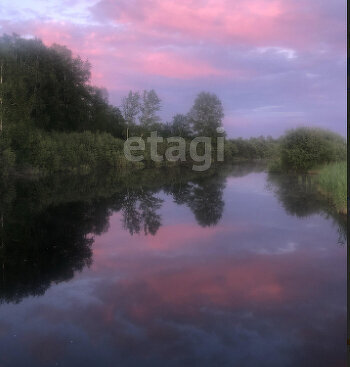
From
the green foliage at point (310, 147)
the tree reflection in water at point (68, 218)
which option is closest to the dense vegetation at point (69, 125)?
the green foliage at point (310, 147)

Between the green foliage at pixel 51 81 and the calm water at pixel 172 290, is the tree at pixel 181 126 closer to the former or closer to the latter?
the green foliage at pixel 51 81

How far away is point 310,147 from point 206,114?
3996cm

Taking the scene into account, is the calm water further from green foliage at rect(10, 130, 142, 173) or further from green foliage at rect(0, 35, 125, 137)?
green foliage at rect(0, 35, 125, 137)

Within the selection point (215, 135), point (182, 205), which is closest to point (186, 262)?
point (182, 205)

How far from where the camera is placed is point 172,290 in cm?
729

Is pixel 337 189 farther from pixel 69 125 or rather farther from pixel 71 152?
pixel 69 125

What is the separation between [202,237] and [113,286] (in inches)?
180

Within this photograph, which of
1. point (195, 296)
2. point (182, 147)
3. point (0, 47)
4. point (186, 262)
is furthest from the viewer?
point (182, 147)

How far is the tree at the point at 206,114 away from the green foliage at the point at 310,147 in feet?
121

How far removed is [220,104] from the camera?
72688 mm

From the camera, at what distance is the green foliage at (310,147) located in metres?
33.0

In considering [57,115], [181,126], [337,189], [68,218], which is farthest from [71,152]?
[181,126]

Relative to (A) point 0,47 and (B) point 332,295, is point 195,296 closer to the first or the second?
(B) point 332,295

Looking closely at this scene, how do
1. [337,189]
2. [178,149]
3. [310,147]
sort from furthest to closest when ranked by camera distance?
[178,149]
[310,147]
[337,189]
